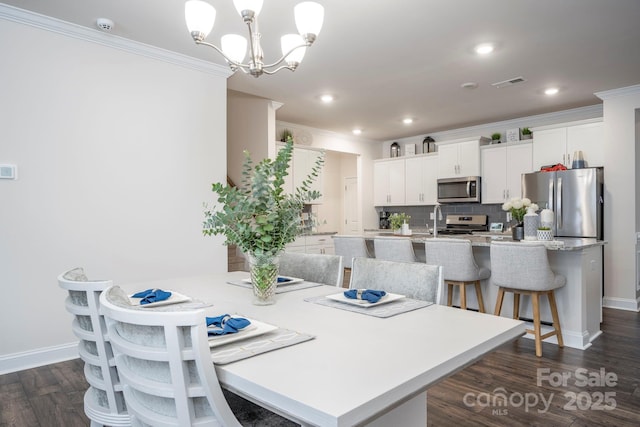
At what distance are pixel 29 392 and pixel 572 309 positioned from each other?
4.04m

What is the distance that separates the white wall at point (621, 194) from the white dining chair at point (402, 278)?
4.23m

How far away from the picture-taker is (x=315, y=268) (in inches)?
94.0

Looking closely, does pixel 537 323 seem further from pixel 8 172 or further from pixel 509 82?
pixel 8 172

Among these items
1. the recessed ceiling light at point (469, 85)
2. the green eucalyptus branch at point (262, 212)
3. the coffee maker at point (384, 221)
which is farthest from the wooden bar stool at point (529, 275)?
the coffee maker at point (384, 221)

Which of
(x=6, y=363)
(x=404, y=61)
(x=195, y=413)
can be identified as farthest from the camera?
(x=404, y=61)

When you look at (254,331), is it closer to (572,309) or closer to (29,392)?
(29,392)

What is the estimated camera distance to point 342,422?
72 cm

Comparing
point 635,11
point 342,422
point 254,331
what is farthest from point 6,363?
point 635,11

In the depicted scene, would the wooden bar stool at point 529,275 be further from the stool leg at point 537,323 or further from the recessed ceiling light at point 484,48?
the recessed ceiling light at point 484,48

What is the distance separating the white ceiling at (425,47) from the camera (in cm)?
279

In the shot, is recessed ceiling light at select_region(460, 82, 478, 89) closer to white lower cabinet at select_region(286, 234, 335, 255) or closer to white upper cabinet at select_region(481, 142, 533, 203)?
white upper cabinet at select_region(481, 142, 533, 203)

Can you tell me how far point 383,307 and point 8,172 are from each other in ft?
9.38

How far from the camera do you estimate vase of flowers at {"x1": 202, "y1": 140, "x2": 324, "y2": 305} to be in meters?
1.55

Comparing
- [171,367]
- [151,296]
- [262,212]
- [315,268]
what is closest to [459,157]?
[315,268]
